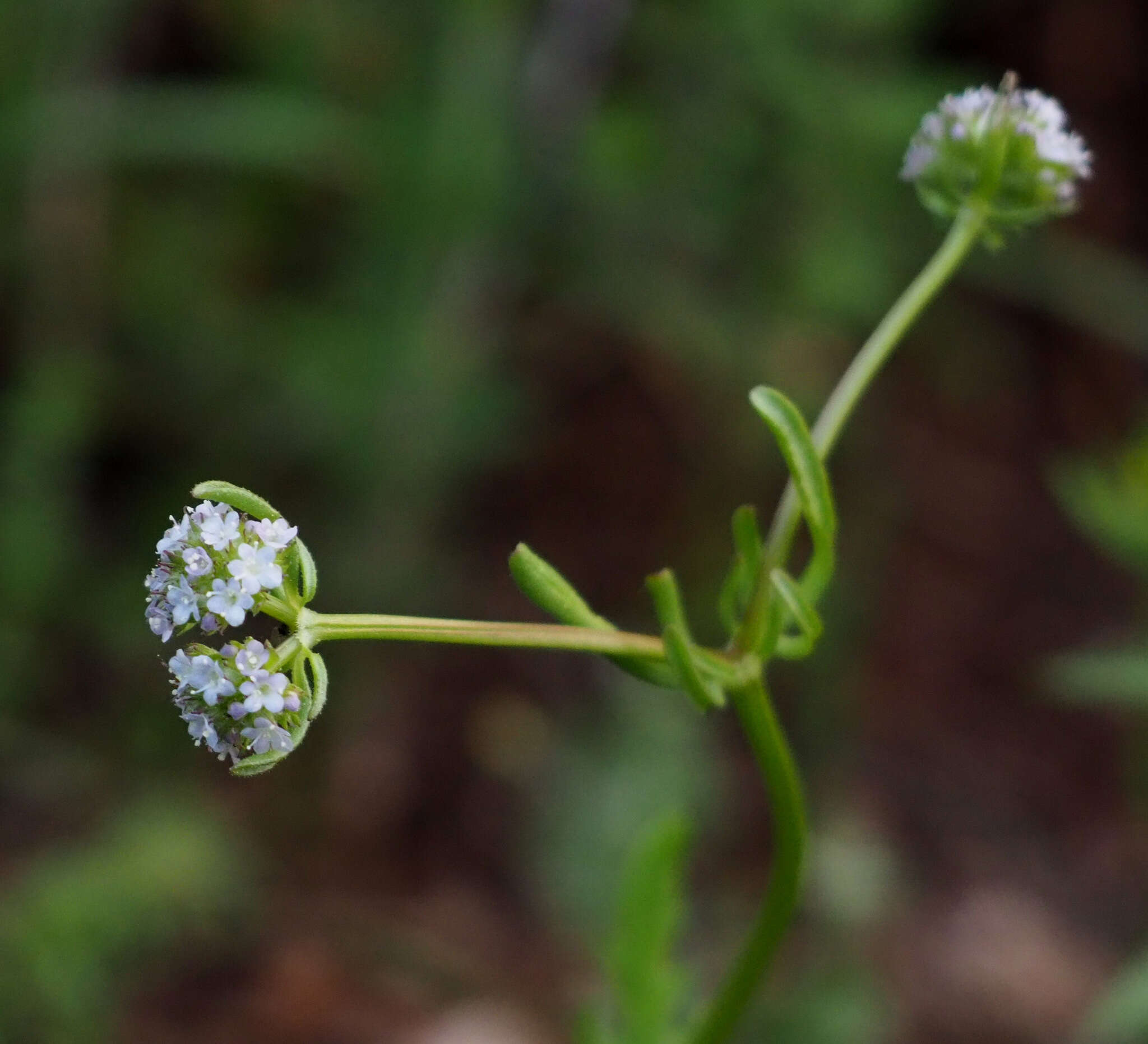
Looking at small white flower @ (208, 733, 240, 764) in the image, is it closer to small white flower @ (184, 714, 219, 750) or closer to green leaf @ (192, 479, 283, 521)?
small white flower @ (184, 714, 219, 750)

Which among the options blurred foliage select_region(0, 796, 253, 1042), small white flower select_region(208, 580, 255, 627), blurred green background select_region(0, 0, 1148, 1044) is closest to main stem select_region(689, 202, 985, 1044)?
small white flower select_region(208, 580, 255, 627)

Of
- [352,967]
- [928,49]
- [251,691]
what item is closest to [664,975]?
[251,691]

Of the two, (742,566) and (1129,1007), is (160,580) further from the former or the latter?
(1129,1007)

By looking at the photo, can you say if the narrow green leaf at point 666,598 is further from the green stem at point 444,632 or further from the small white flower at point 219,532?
the small white flower at point 219,532

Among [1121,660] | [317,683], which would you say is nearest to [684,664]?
[317,683]

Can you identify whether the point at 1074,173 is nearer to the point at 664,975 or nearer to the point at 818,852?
the point at 664,975
